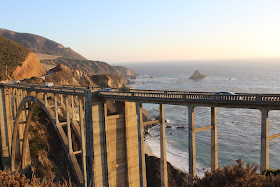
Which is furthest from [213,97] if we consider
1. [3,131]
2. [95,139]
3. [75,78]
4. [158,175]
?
[75,78]

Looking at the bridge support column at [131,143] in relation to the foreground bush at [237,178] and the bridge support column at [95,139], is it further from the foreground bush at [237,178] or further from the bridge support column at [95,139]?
the foreground bush at [237,178]

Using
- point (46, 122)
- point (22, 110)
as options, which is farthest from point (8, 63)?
point (22, 110)

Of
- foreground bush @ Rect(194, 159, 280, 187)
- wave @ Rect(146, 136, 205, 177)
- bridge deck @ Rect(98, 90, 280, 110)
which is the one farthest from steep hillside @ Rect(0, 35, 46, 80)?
foreground bush @ Rect(194, 159, 280, 187)

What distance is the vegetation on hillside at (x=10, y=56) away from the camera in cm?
5607

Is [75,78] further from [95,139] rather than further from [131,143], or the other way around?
[95,139]

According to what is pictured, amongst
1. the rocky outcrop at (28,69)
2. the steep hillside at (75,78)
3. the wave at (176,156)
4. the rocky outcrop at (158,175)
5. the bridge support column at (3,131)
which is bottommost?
the wave at (176,156)

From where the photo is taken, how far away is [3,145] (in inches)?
1444

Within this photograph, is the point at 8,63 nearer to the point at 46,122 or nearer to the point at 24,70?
the point at 24,70

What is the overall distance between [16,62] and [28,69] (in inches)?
163

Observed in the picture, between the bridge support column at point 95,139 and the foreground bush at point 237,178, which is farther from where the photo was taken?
the bridge support column at point 95,139

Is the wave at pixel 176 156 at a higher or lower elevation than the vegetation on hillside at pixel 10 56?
lower

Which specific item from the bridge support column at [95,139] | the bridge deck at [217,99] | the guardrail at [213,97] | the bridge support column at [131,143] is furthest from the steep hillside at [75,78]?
the bridge deck at [217,99]

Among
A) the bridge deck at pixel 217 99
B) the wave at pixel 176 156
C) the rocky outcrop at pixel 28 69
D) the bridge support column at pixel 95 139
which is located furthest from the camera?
the rocky outcrop at pixel 28 69

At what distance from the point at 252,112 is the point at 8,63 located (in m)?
66.6
